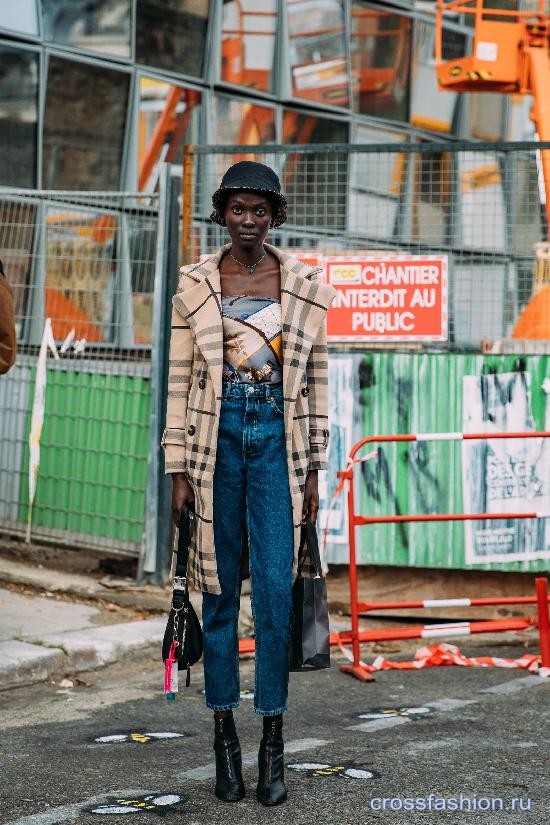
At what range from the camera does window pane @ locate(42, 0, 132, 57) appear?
1253 centimetres

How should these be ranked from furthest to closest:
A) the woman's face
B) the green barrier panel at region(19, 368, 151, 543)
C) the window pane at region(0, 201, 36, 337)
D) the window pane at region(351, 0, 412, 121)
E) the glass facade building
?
the window pane at region(351, 0, 412, 121), the glass facade building, the window pane at region(0, 201, 36, 337), the green barrier panel at region(19, 368, 151, 543), the woman's face

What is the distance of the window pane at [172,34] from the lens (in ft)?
44.0

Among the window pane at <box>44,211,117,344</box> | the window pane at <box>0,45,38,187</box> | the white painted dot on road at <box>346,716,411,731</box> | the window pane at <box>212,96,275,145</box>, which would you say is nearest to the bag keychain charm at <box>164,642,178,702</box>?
the white painted dot on road at <box>346,716,411,731</box>

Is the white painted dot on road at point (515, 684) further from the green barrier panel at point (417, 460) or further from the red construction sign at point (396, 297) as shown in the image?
the red construction sign at point (396, 297)

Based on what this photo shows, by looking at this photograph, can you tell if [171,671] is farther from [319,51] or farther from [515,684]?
[319,51]

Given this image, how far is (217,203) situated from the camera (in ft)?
15.4

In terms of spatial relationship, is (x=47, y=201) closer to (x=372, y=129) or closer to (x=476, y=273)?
(x=476, y=273)

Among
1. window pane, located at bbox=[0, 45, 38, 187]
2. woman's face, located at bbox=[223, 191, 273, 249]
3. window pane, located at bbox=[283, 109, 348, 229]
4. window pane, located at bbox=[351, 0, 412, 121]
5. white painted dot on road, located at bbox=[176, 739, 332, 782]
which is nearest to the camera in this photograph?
woman's face, located at bbox=[223, 191, 273, 249]

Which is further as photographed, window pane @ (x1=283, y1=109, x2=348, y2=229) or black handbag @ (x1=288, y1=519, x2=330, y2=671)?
window pane @ (x1=283, y1=109, x2=348, y2=229)

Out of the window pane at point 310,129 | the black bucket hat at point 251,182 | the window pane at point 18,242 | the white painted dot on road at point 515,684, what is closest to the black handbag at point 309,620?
the black bucket hat at point 251,182

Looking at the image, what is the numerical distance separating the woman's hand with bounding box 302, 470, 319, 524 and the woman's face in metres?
0.84

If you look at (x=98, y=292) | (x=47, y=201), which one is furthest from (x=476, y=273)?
(x=47, y=201)

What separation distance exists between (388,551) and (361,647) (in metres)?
0.91

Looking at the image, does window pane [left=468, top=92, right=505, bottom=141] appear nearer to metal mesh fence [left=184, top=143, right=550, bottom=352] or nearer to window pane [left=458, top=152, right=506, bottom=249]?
metal mesh fence [left=184, top=143, right=550, bottom=352]
